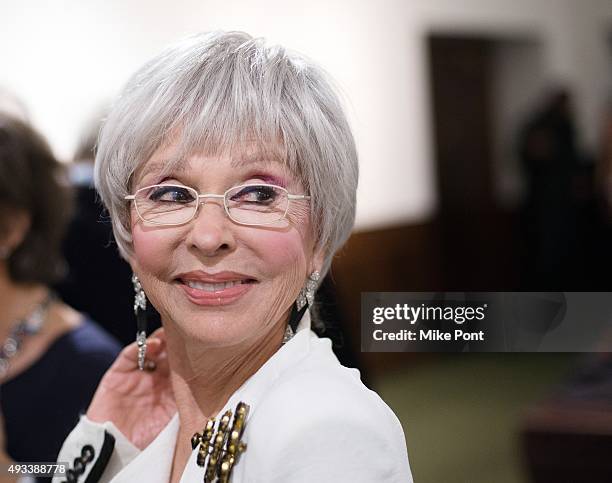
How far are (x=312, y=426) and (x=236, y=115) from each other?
0.36 metres

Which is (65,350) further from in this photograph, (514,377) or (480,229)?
(480,229)

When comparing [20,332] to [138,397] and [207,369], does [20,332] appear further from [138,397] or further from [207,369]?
[207,369]

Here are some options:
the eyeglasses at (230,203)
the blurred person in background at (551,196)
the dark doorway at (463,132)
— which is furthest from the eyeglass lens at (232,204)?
the dark doorway at (463,132)

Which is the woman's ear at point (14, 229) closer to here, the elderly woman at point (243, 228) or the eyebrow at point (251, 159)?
the elderly woman at point (243, 228)

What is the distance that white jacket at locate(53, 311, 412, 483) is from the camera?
83cm

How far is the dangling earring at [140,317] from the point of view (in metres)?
1.08

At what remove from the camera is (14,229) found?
1.57 metres

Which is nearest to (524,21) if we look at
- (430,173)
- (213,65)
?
(213,65)

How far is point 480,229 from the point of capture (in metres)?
3.20

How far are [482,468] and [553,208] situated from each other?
98cm

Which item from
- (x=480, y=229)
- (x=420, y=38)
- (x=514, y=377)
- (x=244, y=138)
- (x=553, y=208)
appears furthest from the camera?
(x=420, y=38)

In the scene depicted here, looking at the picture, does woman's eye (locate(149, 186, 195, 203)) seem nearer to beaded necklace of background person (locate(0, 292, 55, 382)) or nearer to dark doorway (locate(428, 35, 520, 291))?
beaded necklace of background person (locate(0, 292, 55, 382))

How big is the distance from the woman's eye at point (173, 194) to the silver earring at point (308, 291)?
19 centimetres

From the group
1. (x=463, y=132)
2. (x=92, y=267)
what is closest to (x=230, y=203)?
(x=92, y=267)
